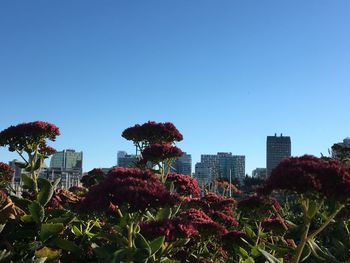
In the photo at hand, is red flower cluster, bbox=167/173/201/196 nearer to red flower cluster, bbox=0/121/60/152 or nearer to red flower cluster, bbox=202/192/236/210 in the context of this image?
red flower cluster, bbox=202/192/236/210

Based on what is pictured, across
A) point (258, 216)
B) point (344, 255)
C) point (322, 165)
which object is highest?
point (322, 165)

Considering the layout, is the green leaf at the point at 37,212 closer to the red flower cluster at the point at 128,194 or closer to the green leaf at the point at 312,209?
the red flower cluster at the point at 128,194

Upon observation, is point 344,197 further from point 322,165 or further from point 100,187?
point 100,187

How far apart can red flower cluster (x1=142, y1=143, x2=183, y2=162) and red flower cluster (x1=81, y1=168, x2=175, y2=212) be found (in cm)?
305

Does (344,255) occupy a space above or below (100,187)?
below

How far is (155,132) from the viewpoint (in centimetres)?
988

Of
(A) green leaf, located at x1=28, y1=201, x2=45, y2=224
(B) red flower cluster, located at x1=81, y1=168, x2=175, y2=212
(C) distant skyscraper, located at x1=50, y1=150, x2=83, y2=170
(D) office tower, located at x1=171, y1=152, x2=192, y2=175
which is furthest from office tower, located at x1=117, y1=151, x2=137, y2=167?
(B) red flower cluster, located at x1=81, y1=168, x2=175, y2=212

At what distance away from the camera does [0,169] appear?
34.9ft

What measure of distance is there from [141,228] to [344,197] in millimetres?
2078

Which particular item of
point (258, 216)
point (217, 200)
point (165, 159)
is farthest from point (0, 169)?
point (258, 216)

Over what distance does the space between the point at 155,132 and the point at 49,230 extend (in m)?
4.00

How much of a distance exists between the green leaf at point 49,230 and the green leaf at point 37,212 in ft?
1.06

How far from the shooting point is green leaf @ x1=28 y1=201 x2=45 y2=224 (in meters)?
6.48

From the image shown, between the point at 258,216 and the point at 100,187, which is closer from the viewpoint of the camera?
the point at 100,187
